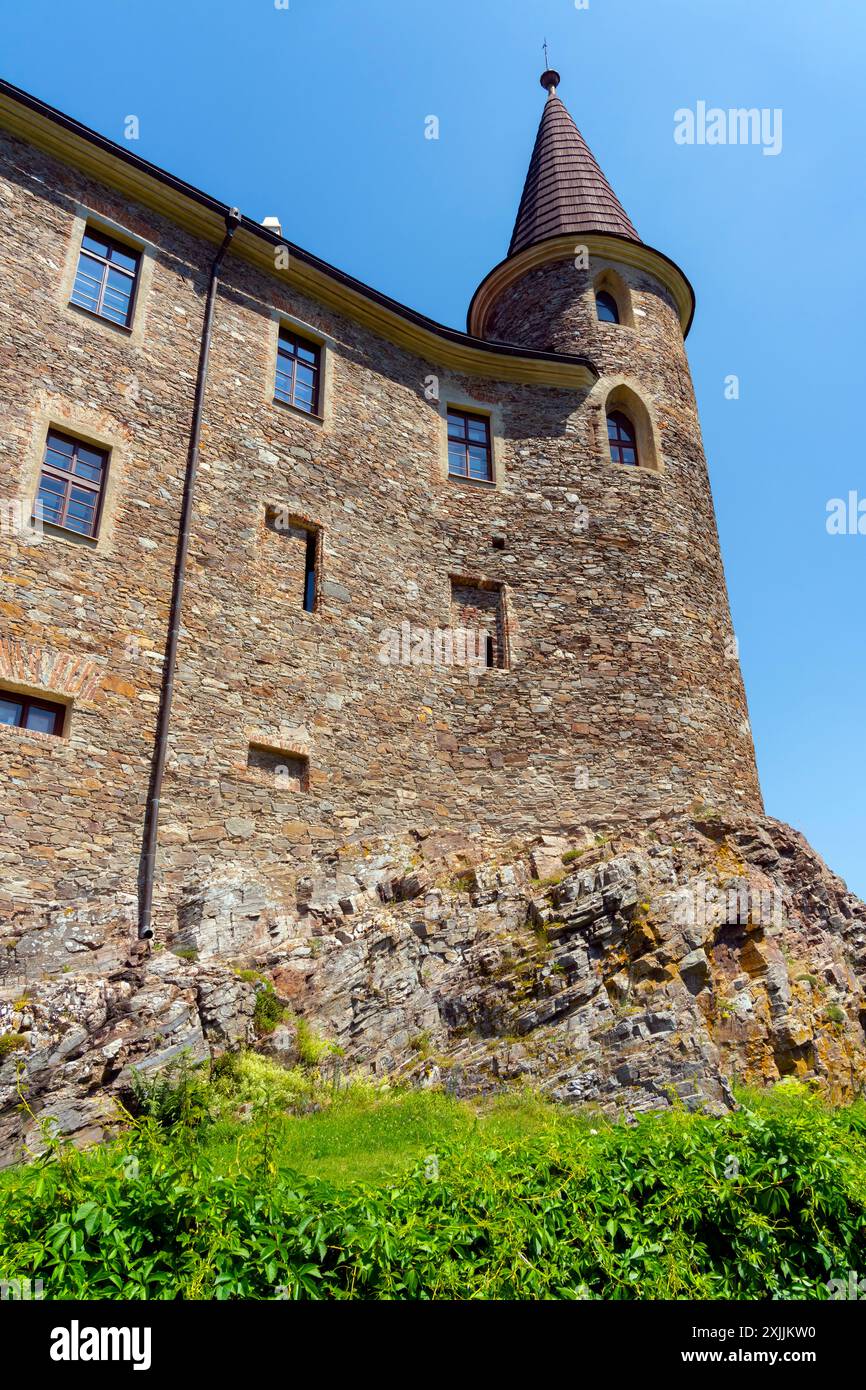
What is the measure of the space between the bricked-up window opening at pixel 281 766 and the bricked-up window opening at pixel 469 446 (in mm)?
7302

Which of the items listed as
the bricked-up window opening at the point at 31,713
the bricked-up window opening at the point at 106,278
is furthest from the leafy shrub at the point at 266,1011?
the bricked-up window opening at the point at 106,278

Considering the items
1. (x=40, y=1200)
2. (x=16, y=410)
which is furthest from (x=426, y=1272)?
(x=16, y=410)

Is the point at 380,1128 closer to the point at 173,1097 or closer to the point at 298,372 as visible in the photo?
the point at 173,1097

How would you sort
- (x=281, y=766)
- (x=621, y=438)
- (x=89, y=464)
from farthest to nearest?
(x=621, y=438) → (x=281, y=766) → (x=89, y=464)

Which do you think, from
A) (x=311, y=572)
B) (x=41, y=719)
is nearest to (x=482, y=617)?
(x=311, y=572)

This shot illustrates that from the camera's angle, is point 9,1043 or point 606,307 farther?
point 606,307

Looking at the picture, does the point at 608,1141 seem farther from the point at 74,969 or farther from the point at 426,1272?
the point at 74,969

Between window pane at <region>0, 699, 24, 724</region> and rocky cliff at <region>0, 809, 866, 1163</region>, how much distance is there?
2511mm

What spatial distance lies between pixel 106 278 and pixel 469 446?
7.44 meters

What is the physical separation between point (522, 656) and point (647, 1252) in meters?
12.8

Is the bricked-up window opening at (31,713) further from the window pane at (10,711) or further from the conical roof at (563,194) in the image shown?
the conical roof at (563,194)

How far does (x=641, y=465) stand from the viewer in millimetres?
19172

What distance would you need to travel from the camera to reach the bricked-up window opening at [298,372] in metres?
16.6

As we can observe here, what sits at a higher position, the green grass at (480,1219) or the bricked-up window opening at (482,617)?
the bricked-up window opening at (482,617)
